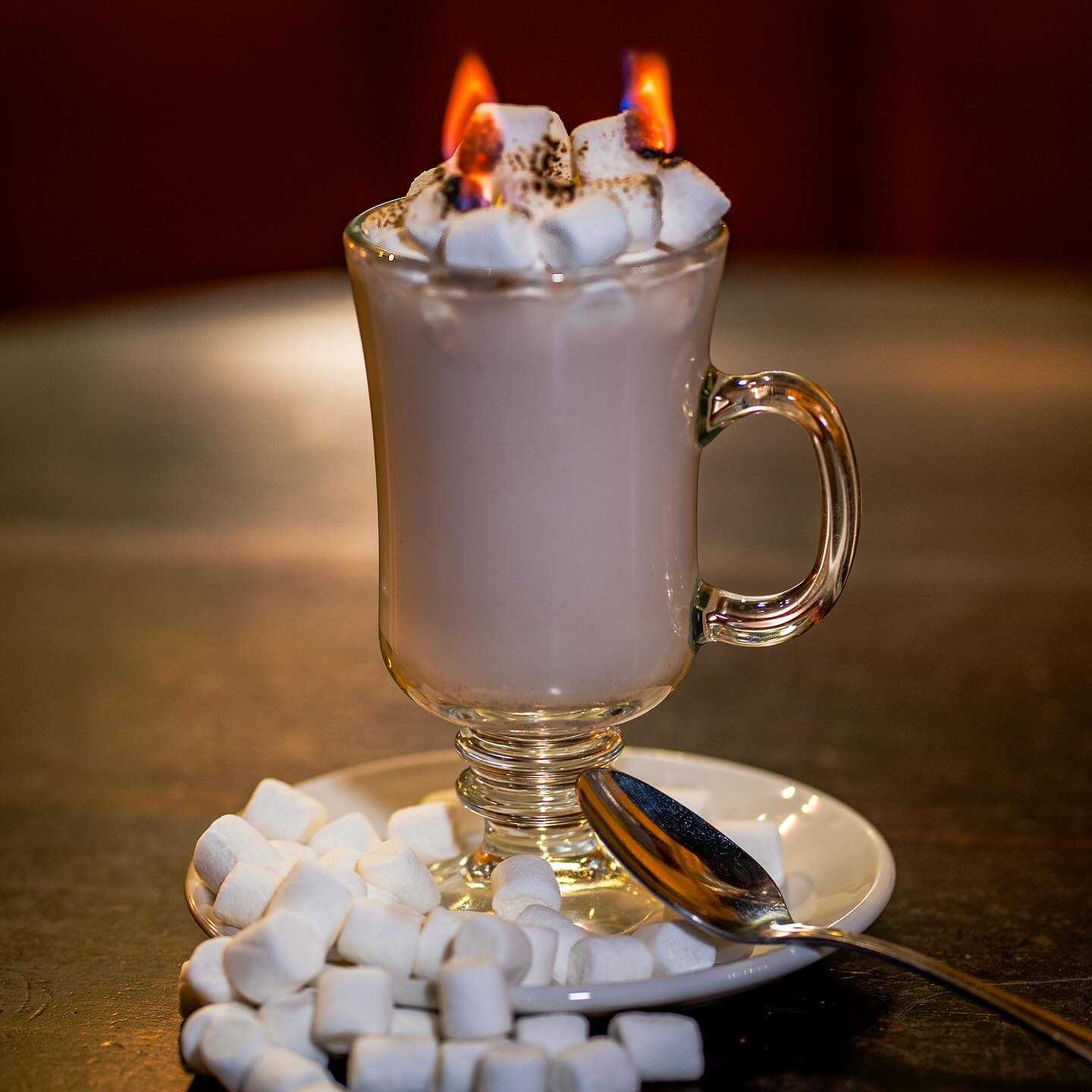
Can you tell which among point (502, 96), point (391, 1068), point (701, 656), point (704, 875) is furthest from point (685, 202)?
point (502, 96)

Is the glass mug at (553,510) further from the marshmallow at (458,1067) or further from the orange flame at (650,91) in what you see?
the marshmallow at (458,1067)

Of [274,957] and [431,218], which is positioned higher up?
[431,218]

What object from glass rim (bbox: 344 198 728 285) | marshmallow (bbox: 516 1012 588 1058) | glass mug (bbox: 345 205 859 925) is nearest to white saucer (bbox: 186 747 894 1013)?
marshmallow (bbox: 516 1012 588 1058)

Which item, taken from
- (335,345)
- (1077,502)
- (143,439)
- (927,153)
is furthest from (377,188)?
(1077,502)

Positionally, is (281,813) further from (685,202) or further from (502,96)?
(502,96)

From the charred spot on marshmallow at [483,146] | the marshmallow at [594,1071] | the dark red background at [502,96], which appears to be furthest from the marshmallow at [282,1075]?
the dark red background at [502,96]

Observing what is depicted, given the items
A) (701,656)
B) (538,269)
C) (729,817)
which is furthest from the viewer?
(701,656)
